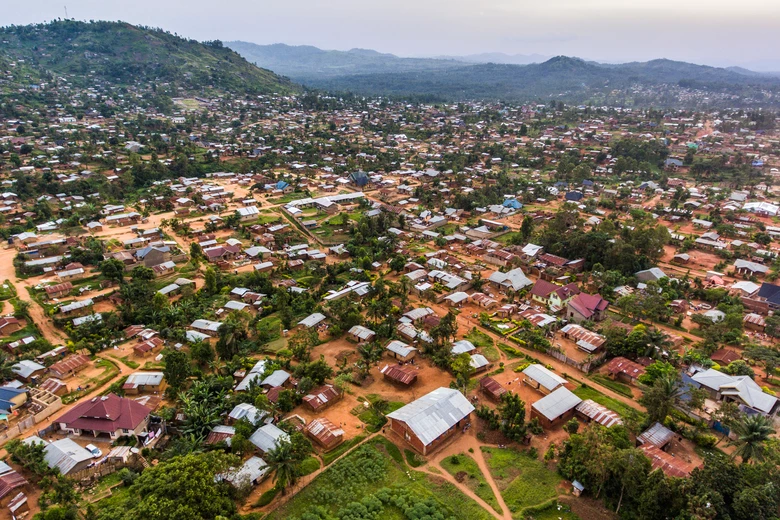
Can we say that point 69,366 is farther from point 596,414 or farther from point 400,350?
point 596,414

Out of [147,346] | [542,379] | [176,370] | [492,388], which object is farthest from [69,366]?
[542,379]

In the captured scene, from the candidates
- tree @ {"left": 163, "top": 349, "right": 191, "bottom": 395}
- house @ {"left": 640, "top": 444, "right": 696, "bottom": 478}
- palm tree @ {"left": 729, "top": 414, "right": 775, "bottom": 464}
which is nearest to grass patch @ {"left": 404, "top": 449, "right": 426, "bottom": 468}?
house @ {"left": 640, "top": 444, "right": 696, "bottom": 478}

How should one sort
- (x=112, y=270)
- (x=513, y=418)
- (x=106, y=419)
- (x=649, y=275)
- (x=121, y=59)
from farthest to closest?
(x=121, y=59), (x=649, y=275), (x=112, y=270), (x=513, y=418), (x=106, y=419)

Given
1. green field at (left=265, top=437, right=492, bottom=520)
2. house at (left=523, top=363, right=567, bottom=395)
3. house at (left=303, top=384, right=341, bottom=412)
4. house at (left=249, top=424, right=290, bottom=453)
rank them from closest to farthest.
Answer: green field at (left=265, top=437, right=492, bottom=520), house at (left=249, top=424, right=290, bottom=453), house at (left=303, top=384, right=341, bottom=412), house at (left=523, top=363, right=567, bottom=395)

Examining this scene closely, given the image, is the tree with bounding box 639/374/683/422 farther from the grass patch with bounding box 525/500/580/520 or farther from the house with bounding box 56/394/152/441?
the house with bounding box 56/394/152/441

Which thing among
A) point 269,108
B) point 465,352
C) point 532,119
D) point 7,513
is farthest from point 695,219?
point 269,108

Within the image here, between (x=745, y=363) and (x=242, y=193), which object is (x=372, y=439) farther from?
(x=242, y=193)
